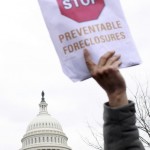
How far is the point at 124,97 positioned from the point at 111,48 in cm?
23

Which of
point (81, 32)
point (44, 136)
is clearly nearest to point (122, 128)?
point (81, 32)

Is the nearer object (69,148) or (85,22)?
(85,22)

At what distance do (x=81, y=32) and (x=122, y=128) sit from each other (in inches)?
18.5

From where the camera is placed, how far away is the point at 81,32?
2.25 m

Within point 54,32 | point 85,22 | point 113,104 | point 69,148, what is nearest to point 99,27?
point 85,22

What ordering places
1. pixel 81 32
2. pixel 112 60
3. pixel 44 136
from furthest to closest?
1. pixel 44 136
2. pixel 81 32
3. pixel 112 60

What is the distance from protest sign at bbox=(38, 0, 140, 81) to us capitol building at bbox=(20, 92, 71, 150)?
74.5m

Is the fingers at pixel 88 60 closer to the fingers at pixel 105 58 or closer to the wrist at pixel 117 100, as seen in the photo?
the fingers at pixel 105 58

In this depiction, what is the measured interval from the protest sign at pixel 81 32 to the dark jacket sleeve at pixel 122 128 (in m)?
0.23

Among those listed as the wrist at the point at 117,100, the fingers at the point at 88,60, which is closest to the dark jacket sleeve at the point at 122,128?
the wrist at the point at 117,100

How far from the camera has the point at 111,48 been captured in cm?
223

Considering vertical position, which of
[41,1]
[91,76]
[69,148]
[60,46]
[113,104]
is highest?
[69,148]

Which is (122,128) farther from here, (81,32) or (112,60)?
(81,32)

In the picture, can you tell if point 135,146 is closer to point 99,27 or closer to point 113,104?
point 113,104
